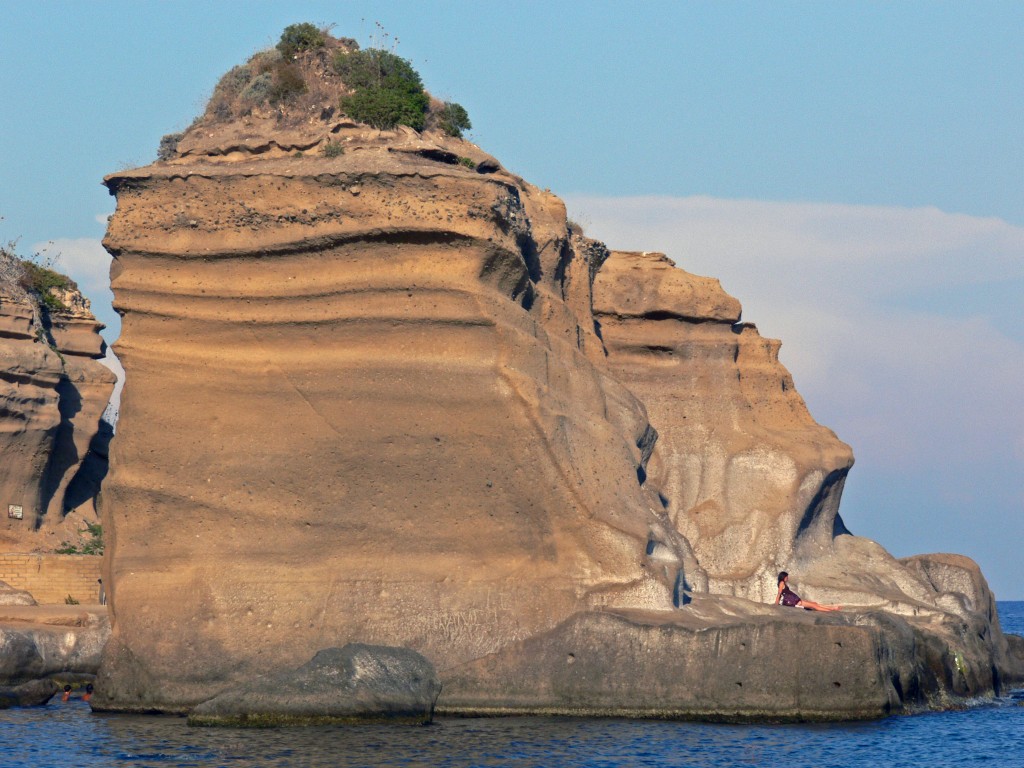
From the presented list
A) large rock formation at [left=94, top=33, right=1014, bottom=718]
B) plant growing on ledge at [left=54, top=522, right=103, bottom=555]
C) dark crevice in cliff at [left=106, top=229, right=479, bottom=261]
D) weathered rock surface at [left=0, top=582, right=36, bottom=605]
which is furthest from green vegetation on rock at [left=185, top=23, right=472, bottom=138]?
plant growing on ledge at [left=54, top=522, right=103, bottom=555]

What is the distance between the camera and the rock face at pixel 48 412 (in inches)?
1375

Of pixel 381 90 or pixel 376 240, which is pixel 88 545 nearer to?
pixel 381 90

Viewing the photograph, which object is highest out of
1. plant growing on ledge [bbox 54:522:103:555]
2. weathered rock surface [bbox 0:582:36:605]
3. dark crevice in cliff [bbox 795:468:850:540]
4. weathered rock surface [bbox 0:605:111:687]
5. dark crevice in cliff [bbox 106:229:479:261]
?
dark crevice in cliff [bbox 106:229:479:261]

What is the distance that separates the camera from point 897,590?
3053 centimetres

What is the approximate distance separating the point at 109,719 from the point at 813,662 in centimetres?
869

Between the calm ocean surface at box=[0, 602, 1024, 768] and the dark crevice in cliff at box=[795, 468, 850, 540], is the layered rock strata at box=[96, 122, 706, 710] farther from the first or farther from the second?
the dark crevice in cliff at box=[795, 468, 850, 540]

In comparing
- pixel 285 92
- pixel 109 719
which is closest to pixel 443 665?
pixel 109 719

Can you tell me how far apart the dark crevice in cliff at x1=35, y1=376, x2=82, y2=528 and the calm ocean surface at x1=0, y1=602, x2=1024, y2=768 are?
49.9 feet

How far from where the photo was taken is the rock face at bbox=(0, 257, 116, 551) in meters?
34.9

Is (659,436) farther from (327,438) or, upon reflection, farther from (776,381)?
(327,438)

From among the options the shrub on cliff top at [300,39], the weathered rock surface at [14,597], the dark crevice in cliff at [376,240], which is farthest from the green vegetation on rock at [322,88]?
the weathered rock surface at [14,597]

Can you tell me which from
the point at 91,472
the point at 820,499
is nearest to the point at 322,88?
the point at 820,499

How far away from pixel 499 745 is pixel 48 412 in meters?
19.5

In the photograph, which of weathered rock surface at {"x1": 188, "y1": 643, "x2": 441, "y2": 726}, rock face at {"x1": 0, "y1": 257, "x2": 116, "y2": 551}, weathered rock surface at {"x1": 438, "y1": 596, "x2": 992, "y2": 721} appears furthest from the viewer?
rock face at {"x1": 0, "y1": 257, "x2": 116, "y2": 551}
